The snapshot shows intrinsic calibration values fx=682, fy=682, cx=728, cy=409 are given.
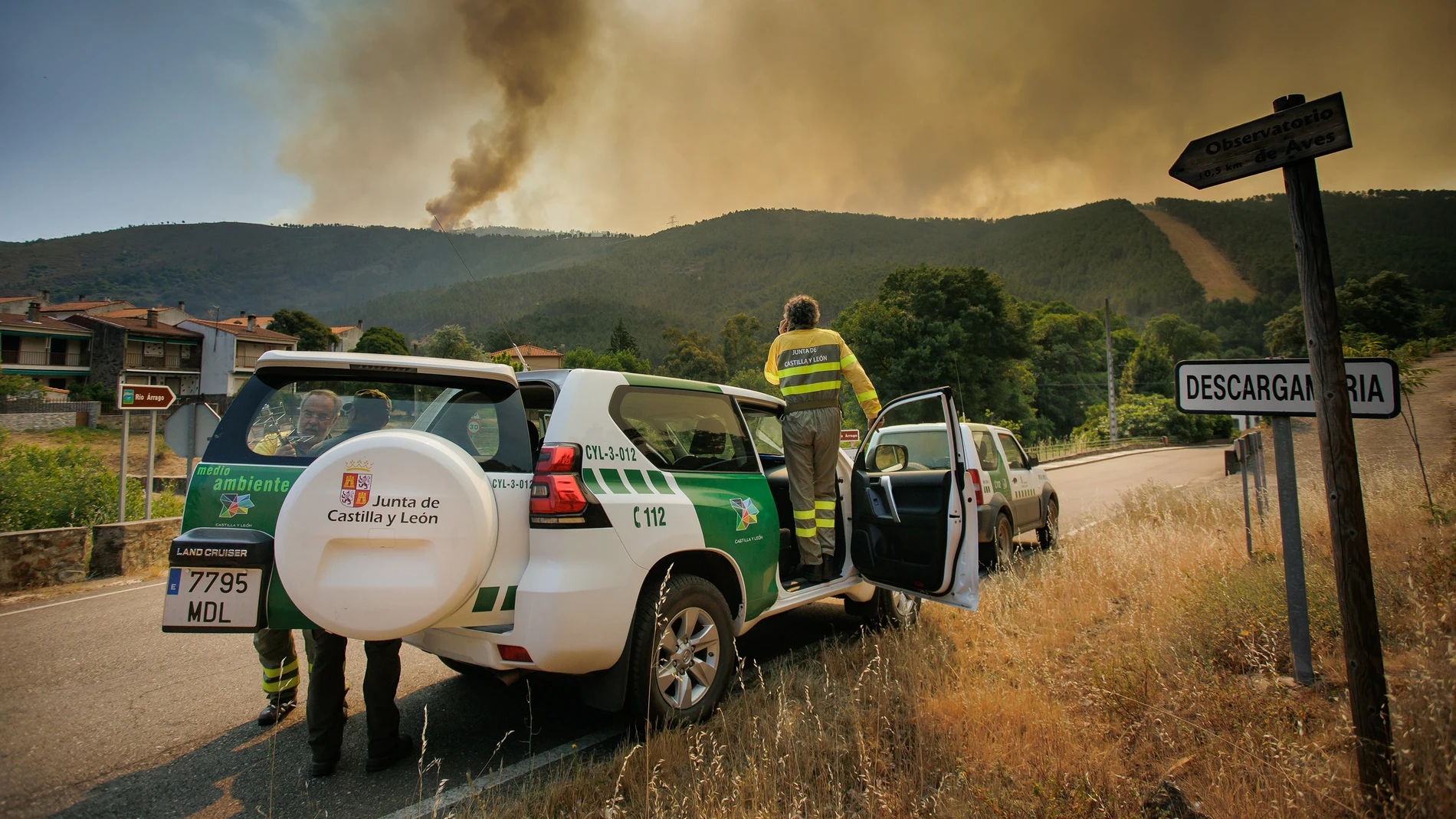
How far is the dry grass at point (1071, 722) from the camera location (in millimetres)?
2568

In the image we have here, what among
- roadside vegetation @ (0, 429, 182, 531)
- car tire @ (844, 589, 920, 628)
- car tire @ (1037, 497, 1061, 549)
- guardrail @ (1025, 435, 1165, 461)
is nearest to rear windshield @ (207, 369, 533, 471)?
car tire @ (844, 589, 920, 628)

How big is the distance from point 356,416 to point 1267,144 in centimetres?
423

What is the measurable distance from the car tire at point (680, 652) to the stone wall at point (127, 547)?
8.07 m

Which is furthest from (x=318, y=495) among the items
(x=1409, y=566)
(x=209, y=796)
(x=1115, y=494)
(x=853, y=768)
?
(x=1115, y=494)

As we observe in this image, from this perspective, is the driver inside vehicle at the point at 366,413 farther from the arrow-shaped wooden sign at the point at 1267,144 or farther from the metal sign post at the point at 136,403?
the metal sign post at the point at 136,403

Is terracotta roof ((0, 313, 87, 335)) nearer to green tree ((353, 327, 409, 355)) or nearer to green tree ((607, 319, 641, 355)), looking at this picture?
green tree ((353, 327, 409, 355))

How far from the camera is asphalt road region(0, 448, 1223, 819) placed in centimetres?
304

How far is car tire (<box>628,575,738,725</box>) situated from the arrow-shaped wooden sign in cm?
313

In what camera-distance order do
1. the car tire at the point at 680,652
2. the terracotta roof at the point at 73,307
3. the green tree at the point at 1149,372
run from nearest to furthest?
1. the car tire at the point at 680,652
2. the terracotta roof at the point at 73,307
3. the green tree at the point at 1149,372

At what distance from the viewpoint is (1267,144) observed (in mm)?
2805

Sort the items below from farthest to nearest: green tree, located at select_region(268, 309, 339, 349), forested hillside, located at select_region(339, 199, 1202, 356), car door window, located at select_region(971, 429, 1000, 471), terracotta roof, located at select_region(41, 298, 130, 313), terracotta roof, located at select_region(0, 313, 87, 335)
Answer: forested hillside, located at select_region(339, 199, 1202, 356), green tree, located at select_region(268, 309, 339, 349), terracotta roof, located at select_region(41, 298, 130, 313), terracotta roof, located at select_region(0, 313, 87, 335), car door window, located at select_region(971, 429, 1000, 471)

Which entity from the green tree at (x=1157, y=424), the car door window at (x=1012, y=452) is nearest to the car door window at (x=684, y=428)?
the car door window at (x=1012, y=452)

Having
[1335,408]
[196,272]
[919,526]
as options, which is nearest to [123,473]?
[919,526]

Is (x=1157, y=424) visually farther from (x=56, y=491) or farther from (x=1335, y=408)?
(x=56, y=491)
